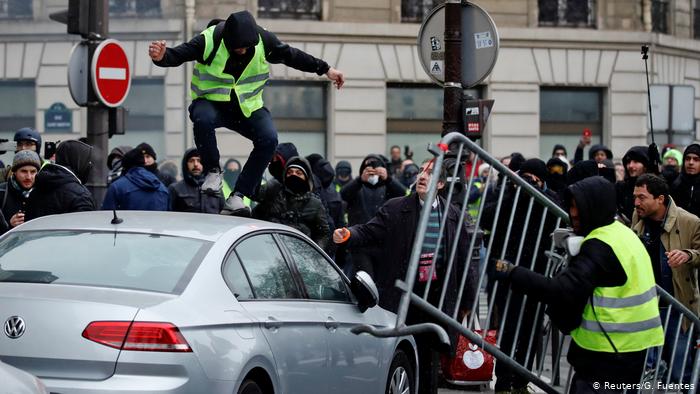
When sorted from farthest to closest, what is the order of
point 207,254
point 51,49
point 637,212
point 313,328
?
point 51,49 < point 637,212 < point 313,328 < point 207,254

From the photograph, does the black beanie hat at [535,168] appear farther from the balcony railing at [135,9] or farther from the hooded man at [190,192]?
the balcony railing at [135,9]

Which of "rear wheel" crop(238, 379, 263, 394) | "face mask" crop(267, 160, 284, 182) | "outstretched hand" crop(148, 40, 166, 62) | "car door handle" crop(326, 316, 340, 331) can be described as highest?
"outstretched hand" crop(148, 40, 166, 62)

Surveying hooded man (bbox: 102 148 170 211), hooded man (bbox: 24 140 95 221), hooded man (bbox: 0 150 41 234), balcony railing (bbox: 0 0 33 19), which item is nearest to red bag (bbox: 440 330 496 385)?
hooded man (bbox: 102 148 170 211)

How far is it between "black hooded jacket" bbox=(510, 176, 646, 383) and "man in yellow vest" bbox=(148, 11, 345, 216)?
10.5ft

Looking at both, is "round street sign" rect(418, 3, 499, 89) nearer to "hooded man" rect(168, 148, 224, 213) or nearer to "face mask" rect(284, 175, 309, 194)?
"face mask" rect(284, 175, 309, 194)

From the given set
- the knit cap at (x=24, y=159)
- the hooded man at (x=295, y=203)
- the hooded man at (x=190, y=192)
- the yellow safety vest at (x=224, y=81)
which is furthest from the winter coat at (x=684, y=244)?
the knit cap at (x=24, y=159)

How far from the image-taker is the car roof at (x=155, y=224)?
24.1 feet

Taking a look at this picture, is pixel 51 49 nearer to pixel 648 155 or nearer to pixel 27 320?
pixel 648 155

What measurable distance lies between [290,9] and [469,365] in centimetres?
1826

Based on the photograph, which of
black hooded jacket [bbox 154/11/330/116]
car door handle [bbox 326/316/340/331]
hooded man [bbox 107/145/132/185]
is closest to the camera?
car door handle [bbox 326/316/340/331]

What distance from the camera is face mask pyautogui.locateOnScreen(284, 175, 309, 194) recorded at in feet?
37.7

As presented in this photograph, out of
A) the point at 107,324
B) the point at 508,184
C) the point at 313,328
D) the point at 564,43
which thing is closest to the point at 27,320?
the point at 107,324

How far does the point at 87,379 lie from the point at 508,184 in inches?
109

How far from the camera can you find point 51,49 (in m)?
27.8
